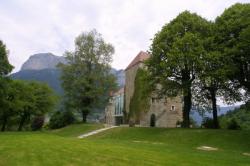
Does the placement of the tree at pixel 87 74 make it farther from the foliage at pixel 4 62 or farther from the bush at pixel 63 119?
the foliage at pixel 4 62

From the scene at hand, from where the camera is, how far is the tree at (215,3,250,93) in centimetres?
3791

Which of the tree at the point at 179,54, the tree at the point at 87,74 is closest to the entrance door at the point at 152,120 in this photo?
the tree at the point at 87,74

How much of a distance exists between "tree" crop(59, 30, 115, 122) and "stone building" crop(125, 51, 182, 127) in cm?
611

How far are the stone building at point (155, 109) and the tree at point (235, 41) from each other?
23291 mm

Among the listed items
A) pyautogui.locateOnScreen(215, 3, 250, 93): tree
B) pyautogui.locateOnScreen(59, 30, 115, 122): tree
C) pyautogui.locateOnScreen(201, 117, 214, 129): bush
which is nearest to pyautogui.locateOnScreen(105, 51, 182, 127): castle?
pyautogui.locateOnScreen(59, 30, 115, 122): tree

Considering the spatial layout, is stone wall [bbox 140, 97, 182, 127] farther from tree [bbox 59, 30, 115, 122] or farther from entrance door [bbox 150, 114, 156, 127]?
tree [bbox 59, 30, 115, 122]

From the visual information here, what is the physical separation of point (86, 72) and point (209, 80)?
1149 inches

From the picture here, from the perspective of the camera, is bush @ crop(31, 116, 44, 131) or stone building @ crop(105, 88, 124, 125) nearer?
stone building @ crop(105, 88, 124, 125)

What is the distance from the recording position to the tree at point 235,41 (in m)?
37.9

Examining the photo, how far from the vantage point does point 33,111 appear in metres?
73.6

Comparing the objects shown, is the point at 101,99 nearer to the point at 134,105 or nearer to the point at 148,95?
the point at 134,105

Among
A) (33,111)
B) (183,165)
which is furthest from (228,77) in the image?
(33,111)

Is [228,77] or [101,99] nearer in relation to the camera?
[228,77]

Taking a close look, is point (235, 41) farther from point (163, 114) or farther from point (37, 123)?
point (37, 123)
